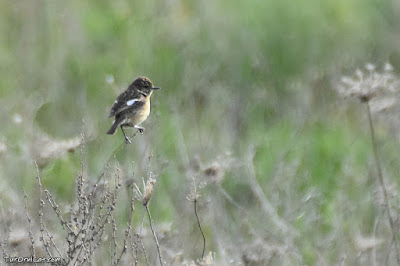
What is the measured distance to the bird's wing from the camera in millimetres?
4750

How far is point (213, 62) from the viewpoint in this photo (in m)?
7.84

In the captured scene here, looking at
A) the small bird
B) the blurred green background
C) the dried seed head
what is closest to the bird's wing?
the small bird

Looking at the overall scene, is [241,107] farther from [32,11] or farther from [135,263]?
[135,263]

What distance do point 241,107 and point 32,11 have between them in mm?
3086

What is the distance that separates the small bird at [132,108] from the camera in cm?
477

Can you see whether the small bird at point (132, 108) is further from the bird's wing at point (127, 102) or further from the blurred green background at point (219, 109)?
the blurred green background at point (219, 109)

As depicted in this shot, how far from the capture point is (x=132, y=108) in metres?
4.77

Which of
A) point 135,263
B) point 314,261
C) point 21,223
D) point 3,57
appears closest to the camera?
point 135,263

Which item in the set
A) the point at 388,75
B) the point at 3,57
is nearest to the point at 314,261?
the point at 388,75

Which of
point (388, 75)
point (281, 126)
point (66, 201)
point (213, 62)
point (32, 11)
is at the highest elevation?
point (32, 11)

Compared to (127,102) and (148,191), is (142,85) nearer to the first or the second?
(127,102)

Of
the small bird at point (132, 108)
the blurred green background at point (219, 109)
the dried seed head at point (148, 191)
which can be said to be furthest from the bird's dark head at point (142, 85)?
the dried seed head at point (148, 191)

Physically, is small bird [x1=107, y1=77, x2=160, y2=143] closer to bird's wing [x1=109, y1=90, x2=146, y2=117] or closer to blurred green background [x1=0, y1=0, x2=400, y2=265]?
bird's wing [x1=109, y1=90, x2=146, y2=117]

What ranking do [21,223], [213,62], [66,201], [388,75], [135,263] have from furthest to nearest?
1. [213,62]
2. [66,201]
3. [21,223]
4. [388,75]
5. [135,263]
